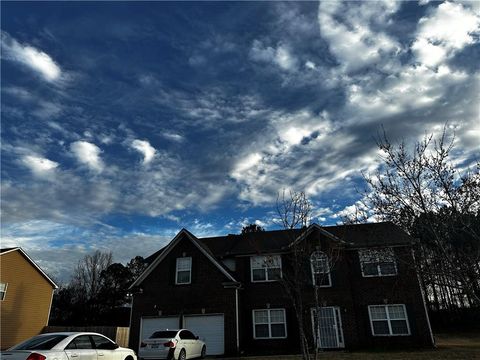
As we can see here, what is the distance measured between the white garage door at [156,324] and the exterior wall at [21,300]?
40.5 feet

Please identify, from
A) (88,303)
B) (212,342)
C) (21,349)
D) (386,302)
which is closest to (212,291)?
(212,342)

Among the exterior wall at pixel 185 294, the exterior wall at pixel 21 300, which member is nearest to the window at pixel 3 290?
the exterior wall at pixel 21 300

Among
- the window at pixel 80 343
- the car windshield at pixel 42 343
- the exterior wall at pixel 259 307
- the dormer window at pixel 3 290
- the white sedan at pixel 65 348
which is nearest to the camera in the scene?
the white sedan at pixel 65 348

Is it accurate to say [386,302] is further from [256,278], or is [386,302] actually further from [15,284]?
[15,284]

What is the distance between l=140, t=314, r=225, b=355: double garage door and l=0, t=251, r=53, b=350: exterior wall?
1277 cm

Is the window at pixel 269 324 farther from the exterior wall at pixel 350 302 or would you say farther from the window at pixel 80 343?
the window at pixel 80 343

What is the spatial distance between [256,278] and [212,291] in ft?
10.1

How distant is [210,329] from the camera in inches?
851

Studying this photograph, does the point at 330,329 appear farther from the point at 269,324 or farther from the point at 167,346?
the point at 167,346

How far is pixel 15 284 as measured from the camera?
2919cm

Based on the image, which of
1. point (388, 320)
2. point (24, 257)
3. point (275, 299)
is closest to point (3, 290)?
point (24, 257)

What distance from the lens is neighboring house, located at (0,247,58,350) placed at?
1098 inches

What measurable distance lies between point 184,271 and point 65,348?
14369 mm

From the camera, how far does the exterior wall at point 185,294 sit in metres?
21.9
